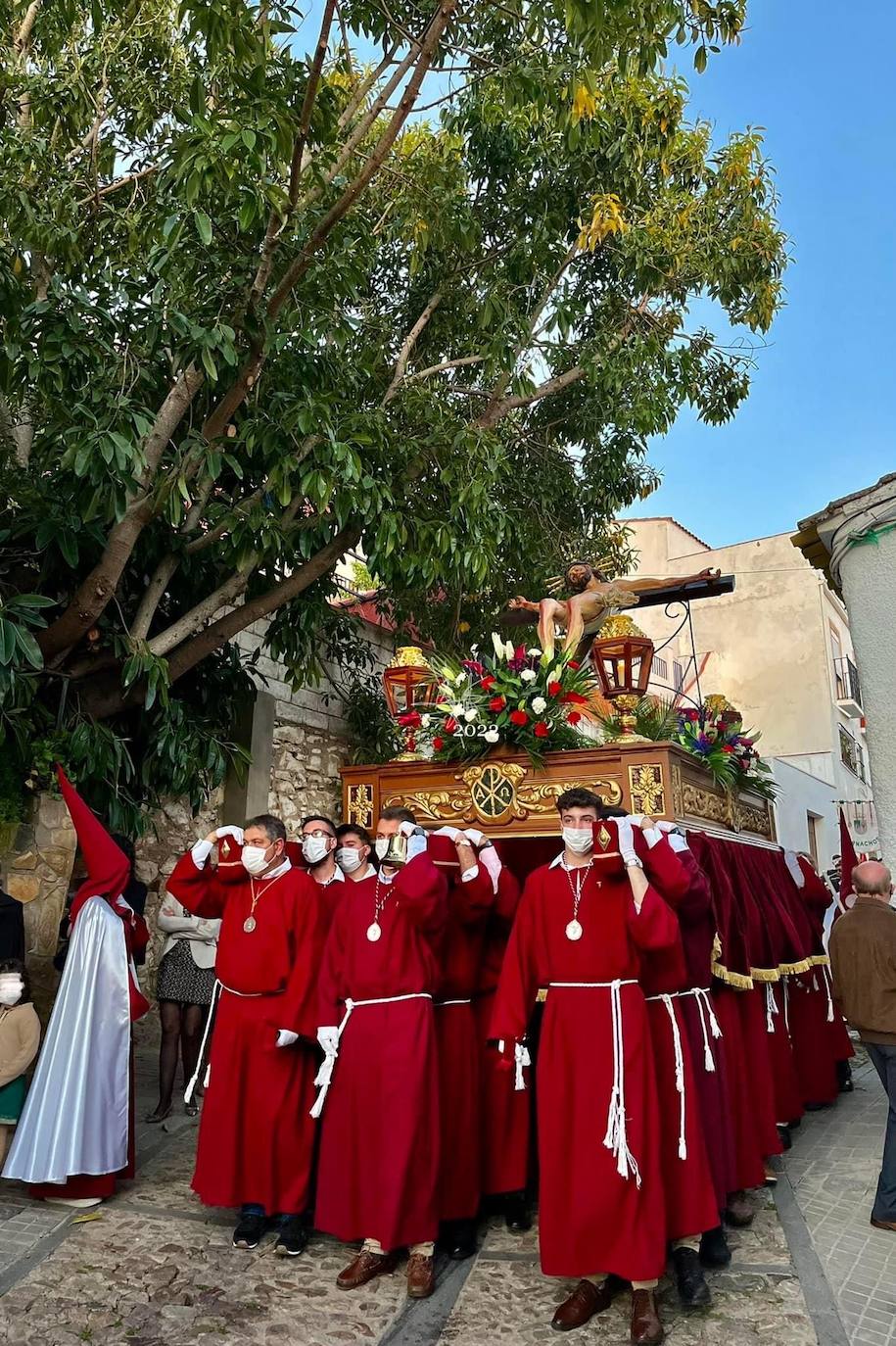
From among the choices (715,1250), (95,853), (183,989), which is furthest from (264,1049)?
(183,989)

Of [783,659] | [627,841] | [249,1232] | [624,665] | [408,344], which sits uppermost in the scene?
[783,659]

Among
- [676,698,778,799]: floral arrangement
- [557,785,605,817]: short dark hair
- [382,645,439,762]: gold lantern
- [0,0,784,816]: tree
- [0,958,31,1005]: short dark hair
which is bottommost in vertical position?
[0,958,31,1005]: short dark hair

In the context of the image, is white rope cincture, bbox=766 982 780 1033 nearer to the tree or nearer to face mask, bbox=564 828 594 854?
face mask, bbox=564 828 594 854

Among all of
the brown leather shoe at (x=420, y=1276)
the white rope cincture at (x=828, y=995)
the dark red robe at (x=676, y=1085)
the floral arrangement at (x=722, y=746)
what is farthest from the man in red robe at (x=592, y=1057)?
the white rope cincture at (x=828, y=995)

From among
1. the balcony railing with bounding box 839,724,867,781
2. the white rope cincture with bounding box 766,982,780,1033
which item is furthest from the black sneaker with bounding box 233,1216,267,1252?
the balcony railing with bounding box 839,724,867,781

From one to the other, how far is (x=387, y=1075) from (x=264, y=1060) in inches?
28.6

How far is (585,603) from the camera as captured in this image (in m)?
6.01

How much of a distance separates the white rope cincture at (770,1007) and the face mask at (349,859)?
2.69 meters

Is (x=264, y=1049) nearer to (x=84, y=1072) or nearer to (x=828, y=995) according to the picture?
(x=84, y=1072)

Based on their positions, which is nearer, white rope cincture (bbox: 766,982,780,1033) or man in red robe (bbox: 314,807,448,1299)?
man in red robe (bbox: 314,807,448,1299)

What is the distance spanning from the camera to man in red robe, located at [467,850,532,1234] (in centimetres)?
479

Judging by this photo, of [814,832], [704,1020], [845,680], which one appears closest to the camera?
[704,1020]

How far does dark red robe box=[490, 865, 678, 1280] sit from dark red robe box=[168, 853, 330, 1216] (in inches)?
42.4

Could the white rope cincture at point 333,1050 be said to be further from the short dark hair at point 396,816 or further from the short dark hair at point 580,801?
the short dark hair at point 580,801
